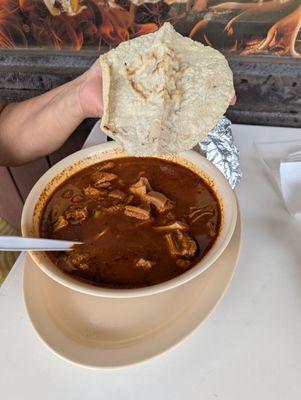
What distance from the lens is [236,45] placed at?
1.43 m

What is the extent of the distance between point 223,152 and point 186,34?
0.53 m

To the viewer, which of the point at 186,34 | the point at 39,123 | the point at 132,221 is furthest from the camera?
the point at 186,34

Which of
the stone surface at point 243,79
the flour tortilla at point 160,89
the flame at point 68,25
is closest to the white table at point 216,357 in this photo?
the flour tortilla at point 160,89

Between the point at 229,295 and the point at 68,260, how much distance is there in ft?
1.16

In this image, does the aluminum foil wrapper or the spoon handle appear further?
the aluminum foil wrapper

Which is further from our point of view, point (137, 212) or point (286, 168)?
point (286, 168)

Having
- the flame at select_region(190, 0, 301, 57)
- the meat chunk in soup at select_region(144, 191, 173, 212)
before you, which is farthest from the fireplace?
the meat chunk in soup at select_region(144, 191, 173, 212)

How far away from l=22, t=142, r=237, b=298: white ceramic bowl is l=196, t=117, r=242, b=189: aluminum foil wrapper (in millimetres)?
137

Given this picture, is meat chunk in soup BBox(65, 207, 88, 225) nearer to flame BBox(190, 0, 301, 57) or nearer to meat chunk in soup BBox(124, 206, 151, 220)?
meat chunk in soup BBox(124, 206, 151, 220)

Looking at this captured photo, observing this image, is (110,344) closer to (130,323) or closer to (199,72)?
(130,323)

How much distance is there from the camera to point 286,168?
1089mm

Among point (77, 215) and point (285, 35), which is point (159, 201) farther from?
point (285, 35)

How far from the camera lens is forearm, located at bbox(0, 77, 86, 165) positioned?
1.24 meters

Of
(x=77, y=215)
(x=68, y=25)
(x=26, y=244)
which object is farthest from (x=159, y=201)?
(x=68, y=25)
